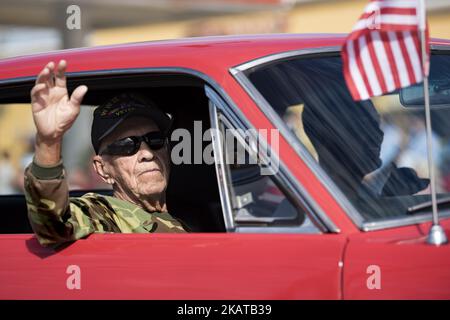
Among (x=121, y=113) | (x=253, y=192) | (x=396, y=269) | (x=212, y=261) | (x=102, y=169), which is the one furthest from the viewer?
(x=102, y=169)

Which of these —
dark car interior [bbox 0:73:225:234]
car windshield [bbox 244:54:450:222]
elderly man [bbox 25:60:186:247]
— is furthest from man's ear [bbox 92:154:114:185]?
car windshield [bbox 244:54:450:222]

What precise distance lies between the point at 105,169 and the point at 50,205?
72cm

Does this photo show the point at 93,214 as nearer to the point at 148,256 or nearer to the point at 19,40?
the point at 148,256

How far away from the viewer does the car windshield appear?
265 centimetres

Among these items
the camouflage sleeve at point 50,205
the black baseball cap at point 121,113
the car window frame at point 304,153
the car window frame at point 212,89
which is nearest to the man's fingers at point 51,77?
the camouflage sleeve at point 50,205

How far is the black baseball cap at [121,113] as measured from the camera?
11.0 ft

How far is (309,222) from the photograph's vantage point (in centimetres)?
258

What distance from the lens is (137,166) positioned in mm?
3377

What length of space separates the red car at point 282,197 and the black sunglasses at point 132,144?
295mm

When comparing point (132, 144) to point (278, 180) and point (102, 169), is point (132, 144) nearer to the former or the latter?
point (102, 169)

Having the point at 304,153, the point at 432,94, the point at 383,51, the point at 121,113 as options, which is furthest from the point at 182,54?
the point at 432,94

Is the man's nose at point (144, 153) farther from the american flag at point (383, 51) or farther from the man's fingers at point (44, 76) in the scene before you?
the american flag at point (383, 51)
